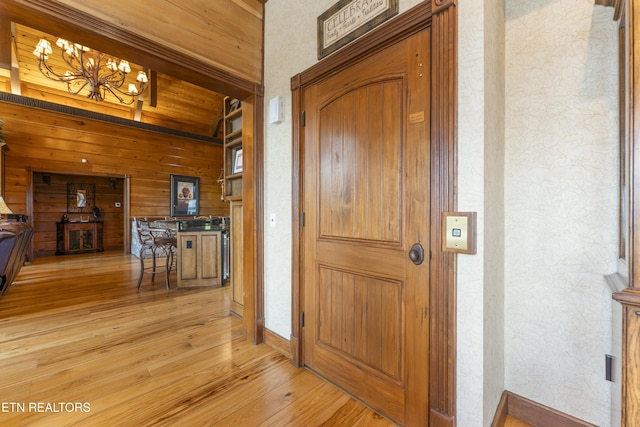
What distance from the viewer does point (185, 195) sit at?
27.8 ft

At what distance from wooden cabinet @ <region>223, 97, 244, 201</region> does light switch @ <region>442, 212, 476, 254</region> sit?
232cm

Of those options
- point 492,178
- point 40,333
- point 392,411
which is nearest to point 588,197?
point 492,178

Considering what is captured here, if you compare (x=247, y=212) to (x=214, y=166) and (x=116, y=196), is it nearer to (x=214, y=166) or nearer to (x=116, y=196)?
(x=214, y=166)

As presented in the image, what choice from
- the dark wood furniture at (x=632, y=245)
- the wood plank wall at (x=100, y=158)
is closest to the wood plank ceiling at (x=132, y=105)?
the wood plank wall at (x=100, y=158)

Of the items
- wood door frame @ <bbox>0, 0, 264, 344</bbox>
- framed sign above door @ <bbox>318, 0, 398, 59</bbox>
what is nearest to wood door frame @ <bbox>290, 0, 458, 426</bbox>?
framed sign above door @ <bbox>318, 0, 398, 59</bbox>

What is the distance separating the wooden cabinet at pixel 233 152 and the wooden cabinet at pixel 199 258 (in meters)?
1.23

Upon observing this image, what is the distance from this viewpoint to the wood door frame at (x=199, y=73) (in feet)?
4.55

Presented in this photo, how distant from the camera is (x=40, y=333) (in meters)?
2.53

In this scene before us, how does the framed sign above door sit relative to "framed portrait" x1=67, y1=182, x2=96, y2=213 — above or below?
above

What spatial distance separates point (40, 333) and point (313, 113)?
10.5ft

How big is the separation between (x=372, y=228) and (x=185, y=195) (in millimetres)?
8293

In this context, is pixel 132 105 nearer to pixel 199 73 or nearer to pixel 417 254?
pixel 199 73

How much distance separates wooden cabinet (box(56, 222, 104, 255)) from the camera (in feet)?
23.5

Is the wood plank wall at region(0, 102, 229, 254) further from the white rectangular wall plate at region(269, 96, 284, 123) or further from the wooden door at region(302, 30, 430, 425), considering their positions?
the wooden door at region(302, 30, 430, 425)
